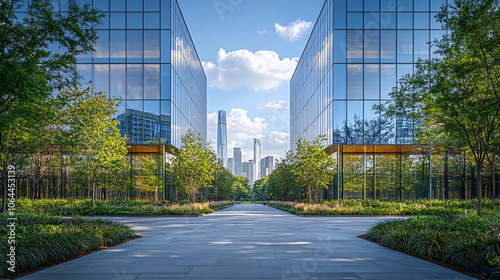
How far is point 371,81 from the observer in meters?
36.3

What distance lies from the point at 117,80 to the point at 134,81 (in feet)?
6.17

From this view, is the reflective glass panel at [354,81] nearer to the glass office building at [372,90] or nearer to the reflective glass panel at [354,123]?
the glass office building at [372,90]

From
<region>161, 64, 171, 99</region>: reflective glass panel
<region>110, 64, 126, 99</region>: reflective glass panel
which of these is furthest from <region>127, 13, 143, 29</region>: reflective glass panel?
<region>161, 64, 171, 99</region>: reflective glass panel

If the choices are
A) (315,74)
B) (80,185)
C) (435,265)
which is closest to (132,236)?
(435,265)

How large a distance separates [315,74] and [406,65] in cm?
1181

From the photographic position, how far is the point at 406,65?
36.9 meters

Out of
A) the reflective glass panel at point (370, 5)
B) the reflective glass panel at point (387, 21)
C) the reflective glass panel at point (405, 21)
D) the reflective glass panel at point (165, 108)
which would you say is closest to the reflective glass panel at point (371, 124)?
the reflective glass panel at point (387, 21)

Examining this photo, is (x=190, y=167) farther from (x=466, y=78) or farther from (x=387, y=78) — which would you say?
(x=466, y=78)

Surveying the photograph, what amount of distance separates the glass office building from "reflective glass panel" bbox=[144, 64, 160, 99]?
18907mm

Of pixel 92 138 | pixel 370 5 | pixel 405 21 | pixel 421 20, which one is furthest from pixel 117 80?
pixel 421 20

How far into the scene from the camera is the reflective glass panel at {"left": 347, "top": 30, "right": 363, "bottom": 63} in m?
36.5

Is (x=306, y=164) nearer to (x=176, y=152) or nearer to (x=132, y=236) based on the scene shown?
(x=176, y=152)

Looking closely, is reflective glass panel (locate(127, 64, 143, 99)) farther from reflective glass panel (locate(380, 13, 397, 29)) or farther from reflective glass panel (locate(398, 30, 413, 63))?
reflective glass panel (locate(398, 30, 413, 63))

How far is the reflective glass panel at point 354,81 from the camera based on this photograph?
119 feet
